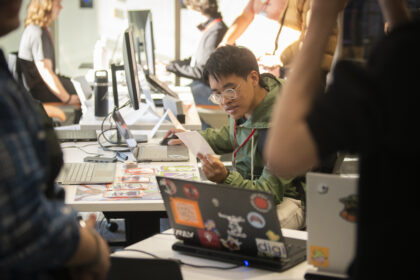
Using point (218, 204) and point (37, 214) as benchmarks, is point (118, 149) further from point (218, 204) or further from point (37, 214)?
point (37, 214)

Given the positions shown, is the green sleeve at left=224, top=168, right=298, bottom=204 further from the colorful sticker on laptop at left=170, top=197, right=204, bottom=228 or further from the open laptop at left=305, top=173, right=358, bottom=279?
the open laptop at left=305, top=173, right=358, bottom=279

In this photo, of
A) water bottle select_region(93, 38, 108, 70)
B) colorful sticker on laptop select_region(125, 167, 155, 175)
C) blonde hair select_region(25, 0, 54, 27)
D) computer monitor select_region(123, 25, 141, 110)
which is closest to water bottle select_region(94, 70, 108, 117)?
computer monitor select_region(123, 25, 141, 110)

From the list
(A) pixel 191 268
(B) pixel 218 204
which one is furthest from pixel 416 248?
(A) pixel 191 268

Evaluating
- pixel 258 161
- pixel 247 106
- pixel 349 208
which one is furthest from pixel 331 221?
pixel 247 106

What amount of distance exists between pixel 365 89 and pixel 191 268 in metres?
0.95

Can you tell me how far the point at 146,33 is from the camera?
448 centimetres

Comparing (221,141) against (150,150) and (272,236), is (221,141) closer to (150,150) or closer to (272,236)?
(150,150)

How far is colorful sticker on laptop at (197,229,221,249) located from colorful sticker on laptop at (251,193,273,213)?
7.9 inches

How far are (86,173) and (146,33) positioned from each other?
2.30 metres

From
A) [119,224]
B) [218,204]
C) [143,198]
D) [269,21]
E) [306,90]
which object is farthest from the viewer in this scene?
[269,21]

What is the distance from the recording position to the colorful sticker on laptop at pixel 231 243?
5.16ft

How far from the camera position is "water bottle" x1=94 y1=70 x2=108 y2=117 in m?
3.46

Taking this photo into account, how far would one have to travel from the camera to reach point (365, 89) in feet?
2.60

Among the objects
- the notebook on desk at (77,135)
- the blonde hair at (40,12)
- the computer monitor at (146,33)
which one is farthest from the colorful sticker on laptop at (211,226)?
the blonde hair at (40,12)
